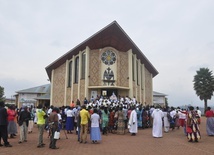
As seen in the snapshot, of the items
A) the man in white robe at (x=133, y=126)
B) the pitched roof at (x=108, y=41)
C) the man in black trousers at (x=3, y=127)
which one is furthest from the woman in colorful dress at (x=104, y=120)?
the pitched roof at (x=108, y=41)

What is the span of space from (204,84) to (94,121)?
30731 mm

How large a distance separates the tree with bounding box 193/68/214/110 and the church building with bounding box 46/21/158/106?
53.8 feet

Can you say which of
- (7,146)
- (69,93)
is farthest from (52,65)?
(7,146)

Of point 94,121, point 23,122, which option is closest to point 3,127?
point 23,122

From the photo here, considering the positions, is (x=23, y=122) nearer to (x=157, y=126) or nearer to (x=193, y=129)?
(x=157, y=126)

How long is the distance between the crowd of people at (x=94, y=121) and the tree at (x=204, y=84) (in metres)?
22.6

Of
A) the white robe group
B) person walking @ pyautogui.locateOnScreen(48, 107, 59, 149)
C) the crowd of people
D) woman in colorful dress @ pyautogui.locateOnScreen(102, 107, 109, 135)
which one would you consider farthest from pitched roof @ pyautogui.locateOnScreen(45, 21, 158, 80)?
person walking @ pyautogui.locateOnScreen(48, 107, 59, 149)

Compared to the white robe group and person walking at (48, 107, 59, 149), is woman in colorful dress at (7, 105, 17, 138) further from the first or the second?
the white robe group

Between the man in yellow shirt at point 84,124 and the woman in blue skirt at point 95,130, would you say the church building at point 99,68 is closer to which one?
the woman in blue skirt at point 95,130

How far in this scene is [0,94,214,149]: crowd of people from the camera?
735cm

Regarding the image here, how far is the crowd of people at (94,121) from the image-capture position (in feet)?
24.1

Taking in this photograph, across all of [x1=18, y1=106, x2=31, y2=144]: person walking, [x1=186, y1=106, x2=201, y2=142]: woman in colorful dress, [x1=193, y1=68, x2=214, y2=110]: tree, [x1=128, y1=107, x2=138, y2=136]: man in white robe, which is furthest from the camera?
[x1=193, y1=68, x2=214, y2=110]: tree

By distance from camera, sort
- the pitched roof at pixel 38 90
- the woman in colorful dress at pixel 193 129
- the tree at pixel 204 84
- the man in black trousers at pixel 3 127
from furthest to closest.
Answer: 1. the pitched roof at pixel 38 90
2. the tree at pixel 204 84
3. the woman in colorful dress at pixel 193 129
4. the man in black trousers at pixel 3 127

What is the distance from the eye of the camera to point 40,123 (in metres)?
7.52
